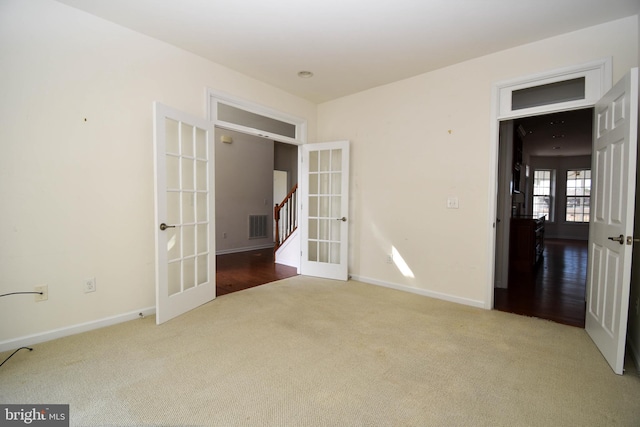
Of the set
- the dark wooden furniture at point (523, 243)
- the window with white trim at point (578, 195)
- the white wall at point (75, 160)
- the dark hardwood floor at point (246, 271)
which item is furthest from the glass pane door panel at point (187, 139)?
the window with white trim at point (578, 195)

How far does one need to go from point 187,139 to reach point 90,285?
1652 millimetres

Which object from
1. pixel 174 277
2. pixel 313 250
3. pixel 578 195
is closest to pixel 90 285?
pixel 174 277

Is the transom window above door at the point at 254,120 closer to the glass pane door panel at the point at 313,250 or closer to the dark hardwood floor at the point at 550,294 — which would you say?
the glass pane door panel at the point at 313,250

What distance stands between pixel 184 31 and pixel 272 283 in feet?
10.4

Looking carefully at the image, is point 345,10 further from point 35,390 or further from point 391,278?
point 35,390

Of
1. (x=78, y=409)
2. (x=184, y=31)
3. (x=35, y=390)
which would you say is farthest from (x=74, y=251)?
(x=184, y=31)

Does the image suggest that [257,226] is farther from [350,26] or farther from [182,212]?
[350,26]

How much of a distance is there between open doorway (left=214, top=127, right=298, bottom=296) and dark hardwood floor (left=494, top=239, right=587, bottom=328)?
149 inches

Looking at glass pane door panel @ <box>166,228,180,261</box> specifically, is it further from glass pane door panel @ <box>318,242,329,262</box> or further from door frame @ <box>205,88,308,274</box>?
glass pane door panel @ <box>318,242,329,262</box>

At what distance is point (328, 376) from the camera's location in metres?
1.97

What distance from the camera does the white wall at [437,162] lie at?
116 inches

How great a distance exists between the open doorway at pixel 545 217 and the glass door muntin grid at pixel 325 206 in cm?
226

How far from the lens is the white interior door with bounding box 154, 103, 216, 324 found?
2.81 metres

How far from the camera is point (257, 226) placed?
7332 millimetres
